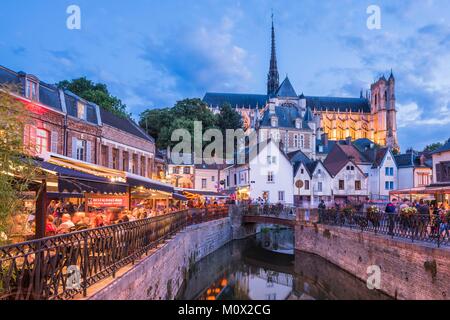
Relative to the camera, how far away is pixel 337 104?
508ft

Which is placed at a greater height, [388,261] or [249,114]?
[249,114]

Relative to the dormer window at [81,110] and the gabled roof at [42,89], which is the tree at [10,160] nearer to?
the gabled roof at [42,89]

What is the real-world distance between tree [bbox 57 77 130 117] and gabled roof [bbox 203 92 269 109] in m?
78.3

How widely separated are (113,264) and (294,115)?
76.2m

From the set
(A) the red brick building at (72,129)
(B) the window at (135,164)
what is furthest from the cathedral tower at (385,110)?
(A) the red brick building at (72,129)

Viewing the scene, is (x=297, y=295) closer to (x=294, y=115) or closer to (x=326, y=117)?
(x=294, y=115)

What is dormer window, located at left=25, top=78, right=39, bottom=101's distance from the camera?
1944 centimetres

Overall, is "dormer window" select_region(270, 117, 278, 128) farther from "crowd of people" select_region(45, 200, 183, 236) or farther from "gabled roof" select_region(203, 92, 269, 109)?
"crowd of people" select_region(45, 200, 183, 236)

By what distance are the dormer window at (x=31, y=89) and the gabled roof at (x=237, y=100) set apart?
370 ft

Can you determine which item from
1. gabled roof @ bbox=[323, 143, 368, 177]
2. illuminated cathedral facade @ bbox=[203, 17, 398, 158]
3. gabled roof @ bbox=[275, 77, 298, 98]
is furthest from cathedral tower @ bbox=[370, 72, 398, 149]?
gabled roof @ bbox=[323, 143, 368, 177]

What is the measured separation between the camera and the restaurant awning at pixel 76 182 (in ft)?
31.6
